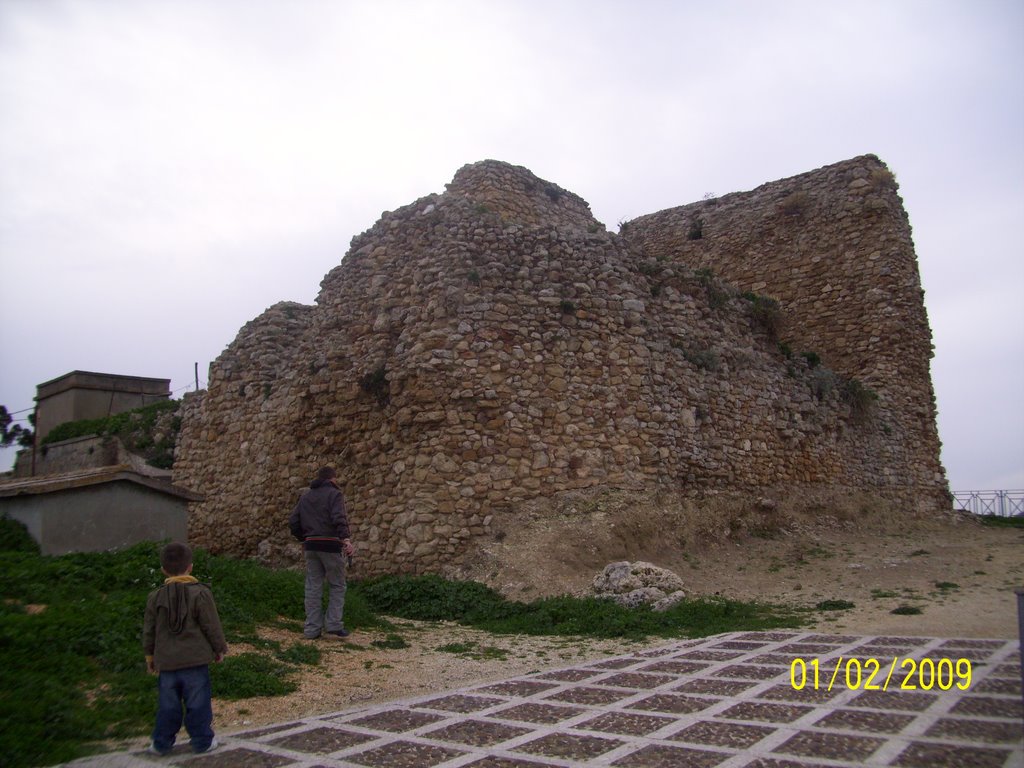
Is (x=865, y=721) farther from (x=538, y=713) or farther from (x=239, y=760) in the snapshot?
(x=239, y=760)

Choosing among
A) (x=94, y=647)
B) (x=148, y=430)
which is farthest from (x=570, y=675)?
(x=148, y=430)

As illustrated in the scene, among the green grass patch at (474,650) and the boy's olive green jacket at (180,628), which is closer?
the boy's olive green jacket at (180,628)

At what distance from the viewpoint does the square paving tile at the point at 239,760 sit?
433 cm

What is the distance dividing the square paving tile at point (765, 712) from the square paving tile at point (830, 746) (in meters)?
0.32

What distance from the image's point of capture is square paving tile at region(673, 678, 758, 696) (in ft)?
17.8

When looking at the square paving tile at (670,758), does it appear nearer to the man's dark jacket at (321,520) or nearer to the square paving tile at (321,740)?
the square paving tile at (321,740)

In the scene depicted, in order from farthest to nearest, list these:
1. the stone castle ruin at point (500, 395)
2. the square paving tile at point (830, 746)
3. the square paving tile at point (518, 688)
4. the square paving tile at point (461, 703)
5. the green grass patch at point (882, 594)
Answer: the stone castle ruin at point (500, 395), the green grass patch at point (882, 594), the square paving tile at point (518, 688), the square paving tile at point (461, 703), the square paving tile at point (830, 746)

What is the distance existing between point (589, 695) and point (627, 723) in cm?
78

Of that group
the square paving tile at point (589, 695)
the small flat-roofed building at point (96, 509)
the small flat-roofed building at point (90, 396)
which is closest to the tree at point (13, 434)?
the small flat-roofed building at point (90, 396)

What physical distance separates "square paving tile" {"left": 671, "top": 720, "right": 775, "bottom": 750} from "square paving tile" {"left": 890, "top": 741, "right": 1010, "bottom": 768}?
714 millimetres

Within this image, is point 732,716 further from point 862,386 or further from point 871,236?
point 871,236

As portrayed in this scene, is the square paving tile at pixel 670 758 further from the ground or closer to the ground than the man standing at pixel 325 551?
closer to the ground

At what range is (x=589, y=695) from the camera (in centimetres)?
558

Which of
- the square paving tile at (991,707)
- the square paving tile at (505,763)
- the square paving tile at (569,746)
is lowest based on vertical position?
the square paving tile at (569,746)
